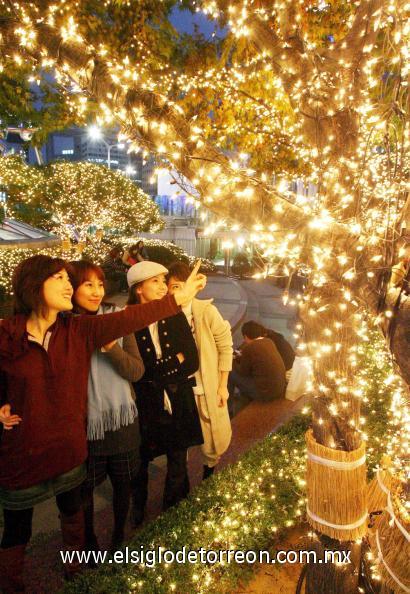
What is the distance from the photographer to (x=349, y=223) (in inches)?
78.5

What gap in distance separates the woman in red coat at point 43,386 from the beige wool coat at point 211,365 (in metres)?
0.92

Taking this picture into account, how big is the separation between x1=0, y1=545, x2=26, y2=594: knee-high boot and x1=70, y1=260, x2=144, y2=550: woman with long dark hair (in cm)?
50

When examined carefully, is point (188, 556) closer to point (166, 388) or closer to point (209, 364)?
point (166, 388)

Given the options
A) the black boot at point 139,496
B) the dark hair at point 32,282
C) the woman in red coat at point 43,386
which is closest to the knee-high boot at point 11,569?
the woman in red coat at point 43,386

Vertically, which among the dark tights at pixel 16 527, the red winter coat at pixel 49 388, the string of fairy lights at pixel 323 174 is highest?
the string of fairy lights at pixel 323 174

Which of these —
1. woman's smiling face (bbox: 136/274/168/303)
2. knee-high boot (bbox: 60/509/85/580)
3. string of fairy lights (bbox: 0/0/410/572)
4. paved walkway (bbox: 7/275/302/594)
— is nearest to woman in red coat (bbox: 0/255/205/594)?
knee-high boot (bbox: 60/509/85/580)

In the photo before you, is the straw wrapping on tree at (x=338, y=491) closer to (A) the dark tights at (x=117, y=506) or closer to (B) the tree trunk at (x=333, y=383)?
(B) the tree trunk at (x=333, y=383)

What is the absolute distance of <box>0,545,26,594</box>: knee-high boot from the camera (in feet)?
7.68

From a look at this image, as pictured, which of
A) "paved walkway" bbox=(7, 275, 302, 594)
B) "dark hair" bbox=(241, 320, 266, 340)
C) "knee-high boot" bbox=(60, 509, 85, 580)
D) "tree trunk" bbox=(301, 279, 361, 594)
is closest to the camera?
"tree trunk" bbox=(301, 279, 361, 594)

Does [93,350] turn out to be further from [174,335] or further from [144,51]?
[144,51]

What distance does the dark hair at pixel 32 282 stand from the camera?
2.24m

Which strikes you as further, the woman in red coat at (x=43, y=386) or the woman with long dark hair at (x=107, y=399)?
the woman with long dark hair at (x=107, y=399)

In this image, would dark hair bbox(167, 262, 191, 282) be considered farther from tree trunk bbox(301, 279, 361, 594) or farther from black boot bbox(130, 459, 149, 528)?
black boot bbox(130, 459, 149, 528)

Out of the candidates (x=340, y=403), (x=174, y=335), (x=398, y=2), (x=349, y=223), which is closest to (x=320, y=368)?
(x=340, y=403)
